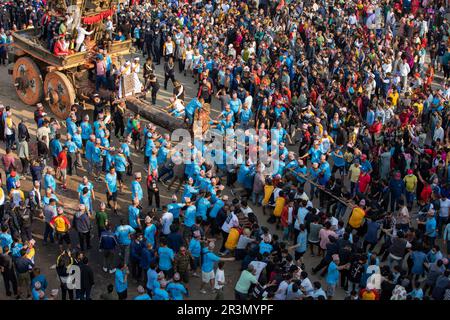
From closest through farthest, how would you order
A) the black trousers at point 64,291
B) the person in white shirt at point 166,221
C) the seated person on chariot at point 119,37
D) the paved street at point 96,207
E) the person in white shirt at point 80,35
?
1. the black trousers at point 64,291
2. the paved street at point 96,207
3. the person in white shirt at point 166,221
4. the person in white shirt at point 80,35
5. the seated person on chariot at point 119,37

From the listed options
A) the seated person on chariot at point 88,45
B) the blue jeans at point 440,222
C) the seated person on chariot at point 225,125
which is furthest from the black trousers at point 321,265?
the seated person on chariot at point 88,45

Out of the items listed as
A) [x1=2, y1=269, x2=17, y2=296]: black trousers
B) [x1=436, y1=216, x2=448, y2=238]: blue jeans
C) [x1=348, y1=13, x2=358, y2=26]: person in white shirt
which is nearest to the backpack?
[x1=436, y1=216, x2=448, y2=238]: blue jeans

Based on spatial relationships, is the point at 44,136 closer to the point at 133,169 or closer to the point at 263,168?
the point at 133,169

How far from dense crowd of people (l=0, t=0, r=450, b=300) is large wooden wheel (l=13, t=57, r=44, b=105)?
1213 millimetres

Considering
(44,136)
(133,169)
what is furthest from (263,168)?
(44,136)

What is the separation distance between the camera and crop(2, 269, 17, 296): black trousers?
14602mm

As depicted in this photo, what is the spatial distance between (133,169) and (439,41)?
13.9 m

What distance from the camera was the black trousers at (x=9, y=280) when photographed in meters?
14.6

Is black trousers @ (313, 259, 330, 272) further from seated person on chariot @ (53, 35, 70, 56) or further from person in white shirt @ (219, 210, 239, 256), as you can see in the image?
seated person on chariot @ (53, 35, 70, 56)

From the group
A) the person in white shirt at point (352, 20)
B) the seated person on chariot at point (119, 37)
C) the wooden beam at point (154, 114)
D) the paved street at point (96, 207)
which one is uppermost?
the seated person on chariot at point (119, 37)

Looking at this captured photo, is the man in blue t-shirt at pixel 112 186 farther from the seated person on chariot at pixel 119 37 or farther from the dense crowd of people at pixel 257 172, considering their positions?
the seated person on chariot at pixel 119 37

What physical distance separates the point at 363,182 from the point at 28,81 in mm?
10928

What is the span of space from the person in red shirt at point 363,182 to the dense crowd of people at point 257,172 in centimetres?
4

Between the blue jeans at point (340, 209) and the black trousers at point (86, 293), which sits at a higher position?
the blue jeans at point (340, 209)
